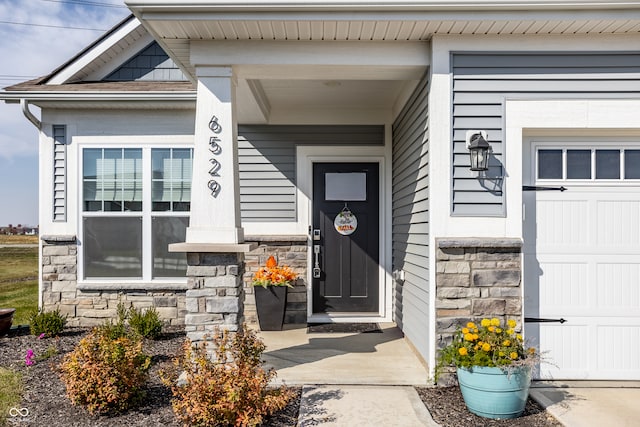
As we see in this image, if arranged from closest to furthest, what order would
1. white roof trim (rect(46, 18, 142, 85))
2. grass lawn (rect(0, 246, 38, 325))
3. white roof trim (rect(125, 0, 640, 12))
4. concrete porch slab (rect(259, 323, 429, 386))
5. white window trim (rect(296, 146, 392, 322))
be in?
white roof trim (rect(125, 0, 640, 12)), concrete porch slab (rect(259, 323, 429, 386)), white window trim (rect(296, 146, 392, 322)), white roof trim (rect(46, 18, 142, 85)), grass lawn (rect(0, 246, 38, 325))

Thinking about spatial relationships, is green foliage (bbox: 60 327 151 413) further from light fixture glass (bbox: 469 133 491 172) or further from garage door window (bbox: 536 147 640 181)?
garage door window (bbox: 536 147 640 181)

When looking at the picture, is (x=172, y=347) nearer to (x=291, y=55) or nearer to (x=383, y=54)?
(x=291, y=55)

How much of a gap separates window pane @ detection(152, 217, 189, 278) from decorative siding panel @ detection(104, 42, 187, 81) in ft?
6.01

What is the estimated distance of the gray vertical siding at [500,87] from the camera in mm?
3455

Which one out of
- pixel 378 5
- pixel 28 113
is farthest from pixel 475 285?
pixel 28 113

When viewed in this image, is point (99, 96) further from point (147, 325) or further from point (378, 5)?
point (378, 5)

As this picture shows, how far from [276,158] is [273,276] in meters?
1.37

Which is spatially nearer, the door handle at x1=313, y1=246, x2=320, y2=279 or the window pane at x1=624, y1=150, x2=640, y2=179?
the window pane at x1=624, y1=150, x2=640, y2=179

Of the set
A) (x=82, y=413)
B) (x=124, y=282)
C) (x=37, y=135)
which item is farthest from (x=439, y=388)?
(x=37, y=135)

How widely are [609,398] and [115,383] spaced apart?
10.9 feet

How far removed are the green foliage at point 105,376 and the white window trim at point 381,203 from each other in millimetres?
2578

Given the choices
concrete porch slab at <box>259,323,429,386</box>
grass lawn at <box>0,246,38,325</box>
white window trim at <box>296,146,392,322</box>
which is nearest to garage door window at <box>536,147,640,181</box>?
concrete porch slab at <box>259,323,429,386</box>

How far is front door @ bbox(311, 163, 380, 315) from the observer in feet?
17.9

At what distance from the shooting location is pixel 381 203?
543cm
